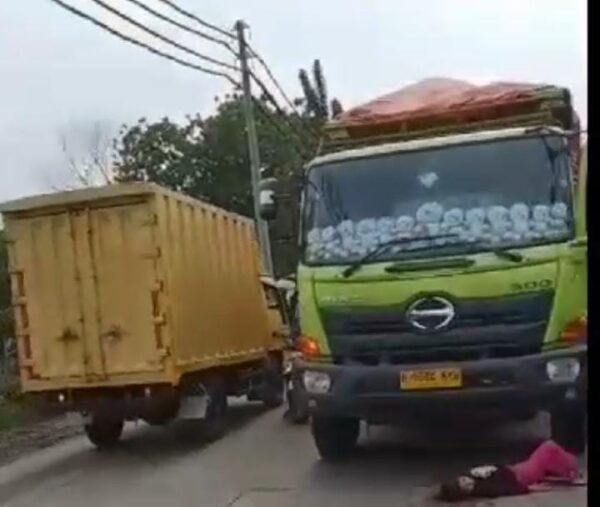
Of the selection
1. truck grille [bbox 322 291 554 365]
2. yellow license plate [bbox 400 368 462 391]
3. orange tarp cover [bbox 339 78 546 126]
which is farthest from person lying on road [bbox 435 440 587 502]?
orange tarp cover [bbox 339 78 546 126]

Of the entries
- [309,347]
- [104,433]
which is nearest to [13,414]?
[104,433]

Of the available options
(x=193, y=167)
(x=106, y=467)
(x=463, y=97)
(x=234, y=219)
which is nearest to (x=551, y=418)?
(x=463, y=97)

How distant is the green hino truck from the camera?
9.40m

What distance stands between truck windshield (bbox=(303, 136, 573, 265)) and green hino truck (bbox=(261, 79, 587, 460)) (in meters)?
0.01

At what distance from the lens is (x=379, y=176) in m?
10.1

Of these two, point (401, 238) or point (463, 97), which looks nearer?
point (401, 238)

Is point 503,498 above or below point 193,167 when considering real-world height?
below

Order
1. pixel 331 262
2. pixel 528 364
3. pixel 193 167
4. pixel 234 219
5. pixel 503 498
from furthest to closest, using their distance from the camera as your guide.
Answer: pixel 193 167 → pixel 234 219 → pixel 331 262 → pixel 528 364 → pixel 503 498

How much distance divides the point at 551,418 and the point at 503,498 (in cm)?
154

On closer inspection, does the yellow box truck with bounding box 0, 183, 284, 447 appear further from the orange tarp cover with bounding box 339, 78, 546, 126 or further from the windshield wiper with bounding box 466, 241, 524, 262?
the windshield wiper with bounding box 466, 241, 524, 262

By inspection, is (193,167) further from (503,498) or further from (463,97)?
(503,498)

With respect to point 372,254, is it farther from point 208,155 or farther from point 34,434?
point 208,155

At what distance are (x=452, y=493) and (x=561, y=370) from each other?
1.36 metres

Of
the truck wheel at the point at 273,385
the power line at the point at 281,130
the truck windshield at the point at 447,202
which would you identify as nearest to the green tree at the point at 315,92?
the power line at the point at 281,130
